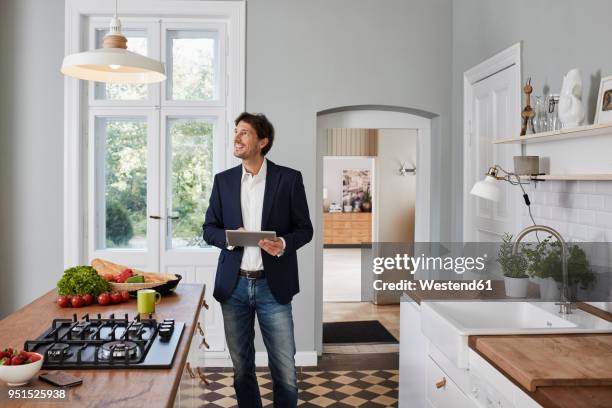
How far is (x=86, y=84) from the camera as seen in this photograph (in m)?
5.23

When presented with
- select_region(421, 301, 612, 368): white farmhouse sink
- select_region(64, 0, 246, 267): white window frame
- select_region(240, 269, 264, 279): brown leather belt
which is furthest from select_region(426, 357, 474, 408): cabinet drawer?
select_region(64, 0, 246, 267): white window frame

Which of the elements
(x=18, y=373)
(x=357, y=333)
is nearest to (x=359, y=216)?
(x=357, y=333)

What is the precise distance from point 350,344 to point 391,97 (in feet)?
7.58

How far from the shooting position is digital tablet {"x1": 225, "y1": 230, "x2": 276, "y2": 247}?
3096 millimetres

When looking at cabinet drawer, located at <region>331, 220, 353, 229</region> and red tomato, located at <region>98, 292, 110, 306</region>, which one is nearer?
red tomato, located at <region>98, 292, 110, 306</region>

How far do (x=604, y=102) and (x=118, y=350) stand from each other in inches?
93.5

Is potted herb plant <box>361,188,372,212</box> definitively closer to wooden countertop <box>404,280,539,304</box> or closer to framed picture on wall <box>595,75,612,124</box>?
wooden countertop <box>404,280,539,304</box>

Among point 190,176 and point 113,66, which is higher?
point 113,66

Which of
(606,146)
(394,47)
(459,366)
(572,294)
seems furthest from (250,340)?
(394,47)

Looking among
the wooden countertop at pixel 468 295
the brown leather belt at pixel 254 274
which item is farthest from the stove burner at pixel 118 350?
the wooden countertop at pixel 468 295

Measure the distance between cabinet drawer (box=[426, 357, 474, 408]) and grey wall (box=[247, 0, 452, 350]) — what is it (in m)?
2.24

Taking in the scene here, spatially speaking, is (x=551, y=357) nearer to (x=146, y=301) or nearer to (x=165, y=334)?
(x=165, y=334)

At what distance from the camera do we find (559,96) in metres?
3.25

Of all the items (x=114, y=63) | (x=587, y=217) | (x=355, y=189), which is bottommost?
(x=587, y=217)
